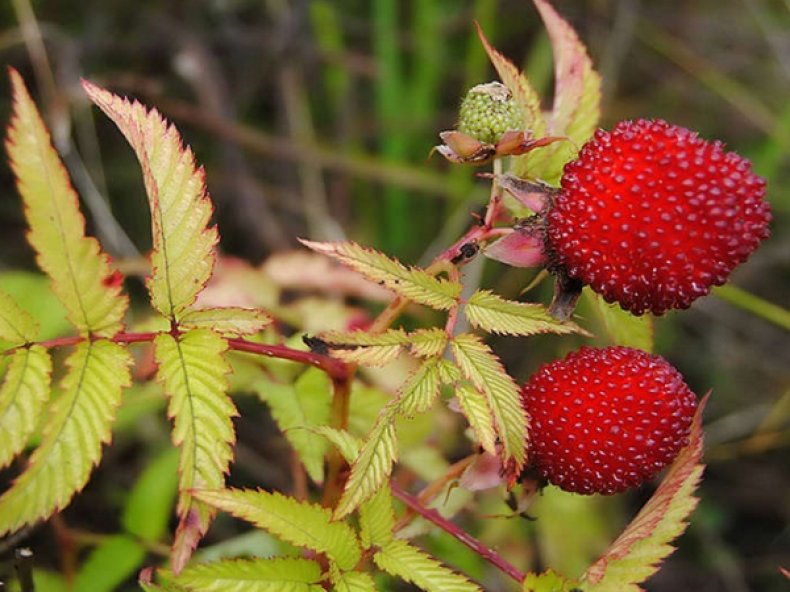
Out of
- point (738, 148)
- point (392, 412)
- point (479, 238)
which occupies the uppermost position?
point (479, 238)

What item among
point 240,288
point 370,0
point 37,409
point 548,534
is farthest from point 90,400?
point 370,0

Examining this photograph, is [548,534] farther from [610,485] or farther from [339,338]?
[339,338]

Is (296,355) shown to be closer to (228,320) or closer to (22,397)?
(228,320)

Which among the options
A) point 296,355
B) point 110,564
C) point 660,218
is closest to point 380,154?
point 110,564

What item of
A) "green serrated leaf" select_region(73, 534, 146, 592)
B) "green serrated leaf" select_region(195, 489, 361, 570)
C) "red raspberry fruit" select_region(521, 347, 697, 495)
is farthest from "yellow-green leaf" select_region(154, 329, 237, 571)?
"green serrated leaf" select_region(73, 534, 146, 592)

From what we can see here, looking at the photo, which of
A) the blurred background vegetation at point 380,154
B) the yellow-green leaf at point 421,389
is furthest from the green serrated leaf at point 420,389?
the blurred background vegetation at point 380,154

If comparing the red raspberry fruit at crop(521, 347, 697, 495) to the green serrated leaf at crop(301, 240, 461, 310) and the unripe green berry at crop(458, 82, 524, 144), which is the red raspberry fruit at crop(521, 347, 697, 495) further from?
the unripe green berry at crop(458, 82, 524, 144)
